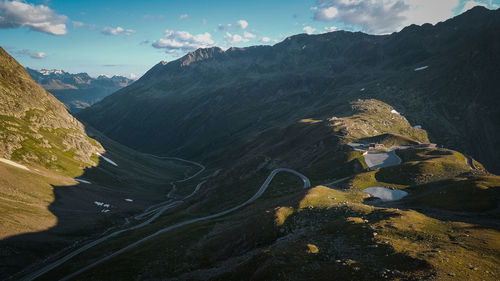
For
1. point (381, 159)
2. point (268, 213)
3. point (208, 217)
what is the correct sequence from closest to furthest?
1. point (268, 213)
2. point (208, 217)
3. point (381, 159)

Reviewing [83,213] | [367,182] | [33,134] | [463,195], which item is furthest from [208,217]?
[33,134]

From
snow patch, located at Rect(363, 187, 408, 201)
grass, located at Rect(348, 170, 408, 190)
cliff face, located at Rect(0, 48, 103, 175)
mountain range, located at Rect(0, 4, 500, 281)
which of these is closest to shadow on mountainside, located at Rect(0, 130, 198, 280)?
mountain range, located at Rect(0, 4, 500, 281)

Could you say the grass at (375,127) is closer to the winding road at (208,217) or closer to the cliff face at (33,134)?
the winding road at (208,217)

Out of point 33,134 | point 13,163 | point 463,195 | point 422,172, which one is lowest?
point 422,172

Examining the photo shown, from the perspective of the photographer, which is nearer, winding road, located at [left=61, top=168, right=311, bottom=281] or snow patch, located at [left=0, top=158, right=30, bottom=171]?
winding road, located at [left=61, top=168, right=311, bottom=281]

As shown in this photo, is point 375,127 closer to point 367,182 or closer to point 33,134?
point 367,182

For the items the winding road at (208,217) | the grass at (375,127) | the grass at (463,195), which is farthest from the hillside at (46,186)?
the grass at (375,127)

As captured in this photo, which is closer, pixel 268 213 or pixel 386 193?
pixel 268 213

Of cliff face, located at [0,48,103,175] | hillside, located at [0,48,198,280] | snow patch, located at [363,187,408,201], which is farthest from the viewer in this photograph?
cliff face, located at [0,48,103,175]

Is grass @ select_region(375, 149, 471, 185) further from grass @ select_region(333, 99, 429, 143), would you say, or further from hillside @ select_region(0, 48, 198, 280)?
hillside @ select_region(0, 48, 198, 280)
